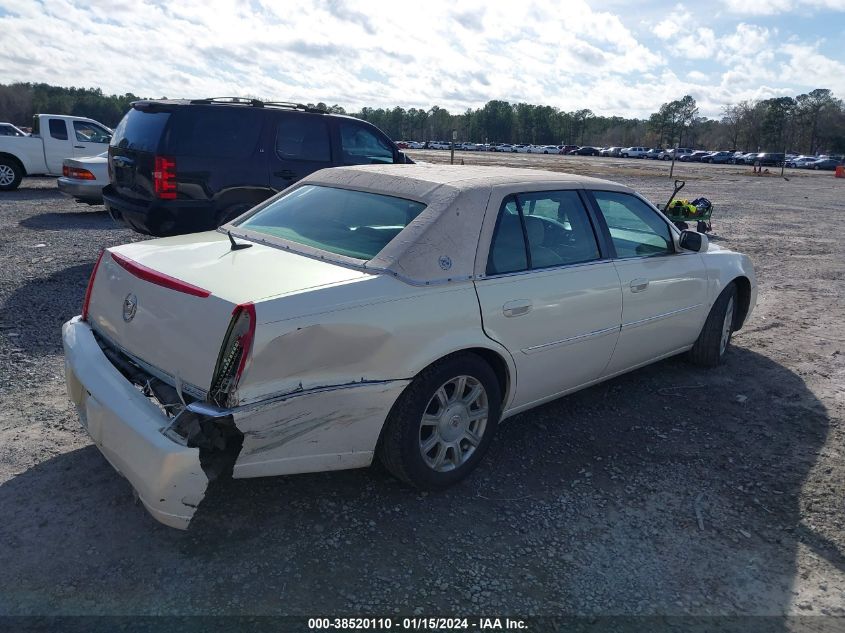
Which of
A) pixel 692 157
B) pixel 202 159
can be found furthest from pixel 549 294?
pixel 692 157

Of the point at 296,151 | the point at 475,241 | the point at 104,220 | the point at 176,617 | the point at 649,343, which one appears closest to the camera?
the point at 176,617

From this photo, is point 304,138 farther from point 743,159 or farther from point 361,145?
point 743,159

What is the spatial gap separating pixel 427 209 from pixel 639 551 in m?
1.94

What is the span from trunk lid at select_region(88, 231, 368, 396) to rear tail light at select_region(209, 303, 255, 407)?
0.03 meters

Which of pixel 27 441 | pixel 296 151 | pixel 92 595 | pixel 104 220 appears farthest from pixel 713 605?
pixel 104 220

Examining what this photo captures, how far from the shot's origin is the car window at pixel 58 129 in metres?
15.9

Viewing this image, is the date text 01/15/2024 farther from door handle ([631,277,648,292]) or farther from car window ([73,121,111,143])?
car window ([73,121,111,143])

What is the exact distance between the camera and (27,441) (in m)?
3.67

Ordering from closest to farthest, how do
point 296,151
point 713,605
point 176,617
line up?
1. point 176,617
2. point 713,605
3. point 296,151

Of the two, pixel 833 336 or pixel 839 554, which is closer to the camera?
pixel 839 554

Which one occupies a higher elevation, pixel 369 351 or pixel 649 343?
pixel 369 351

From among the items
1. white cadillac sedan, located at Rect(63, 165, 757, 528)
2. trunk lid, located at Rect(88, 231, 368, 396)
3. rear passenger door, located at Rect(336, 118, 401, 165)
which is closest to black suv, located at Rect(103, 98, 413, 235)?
rear passenger door, located at Rect(336, 118, 401, 165)

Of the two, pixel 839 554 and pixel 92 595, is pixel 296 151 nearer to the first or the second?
pixel 92 595

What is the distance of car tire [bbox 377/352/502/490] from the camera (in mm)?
3148
